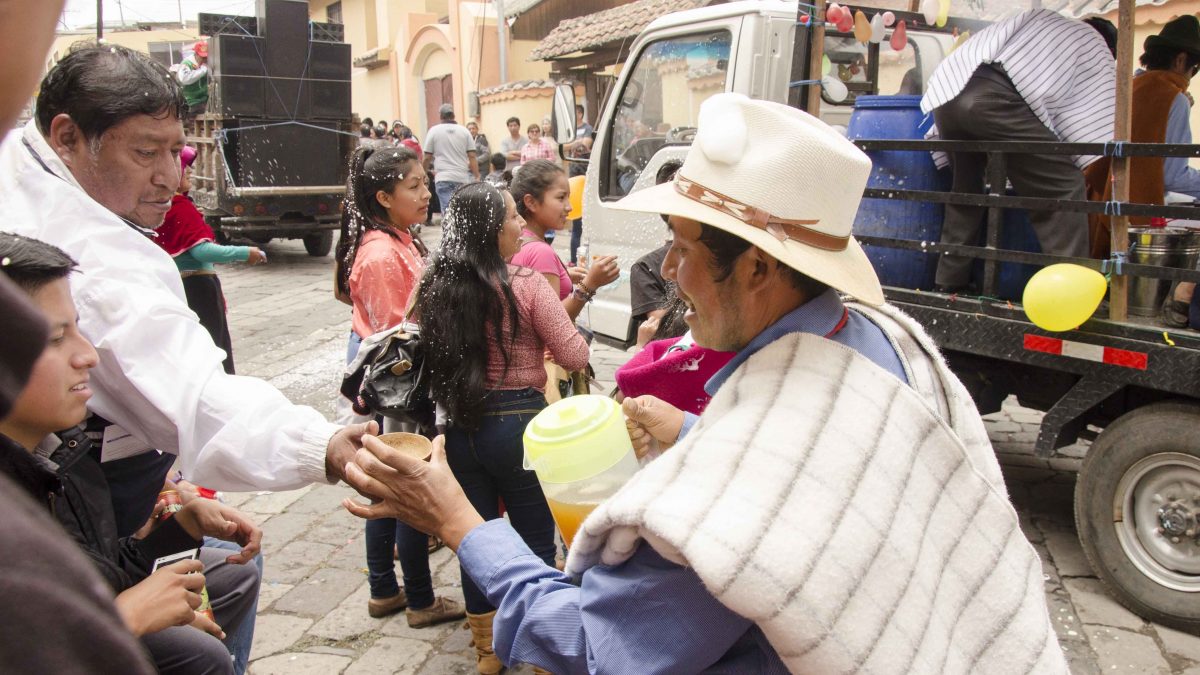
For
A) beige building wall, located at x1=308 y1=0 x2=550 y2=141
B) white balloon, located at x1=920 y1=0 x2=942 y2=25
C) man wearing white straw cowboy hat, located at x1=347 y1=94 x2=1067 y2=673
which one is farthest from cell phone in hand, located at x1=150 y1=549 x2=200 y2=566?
beige building wall, located at x1=308 y1=0 x2=550 y2=141

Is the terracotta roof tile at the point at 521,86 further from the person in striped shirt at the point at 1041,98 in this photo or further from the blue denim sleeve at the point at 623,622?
the blue denim sleeve at the point at 623,622

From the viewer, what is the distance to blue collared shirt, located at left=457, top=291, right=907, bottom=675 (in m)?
1.30

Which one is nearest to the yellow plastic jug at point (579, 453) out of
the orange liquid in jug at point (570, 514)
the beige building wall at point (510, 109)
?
the orange liquid in jug at point (570, 514)

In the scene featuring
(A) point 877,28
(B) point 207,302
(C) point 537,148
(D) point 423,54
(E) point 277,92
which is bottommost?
(B) point 207,302

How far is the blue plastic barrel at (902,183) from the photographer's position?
4.01 meters

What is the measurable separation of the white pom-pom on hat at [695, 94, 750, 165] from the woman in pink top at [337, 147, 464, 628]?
226cm

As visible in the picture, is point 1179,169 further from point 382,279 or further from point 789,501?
point 789,501

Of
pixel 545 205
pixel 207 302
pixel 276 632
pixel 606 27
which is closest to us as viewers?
pixel 276 632

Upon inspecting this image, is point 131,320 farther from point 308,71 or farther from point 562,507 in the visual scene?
point 308,71

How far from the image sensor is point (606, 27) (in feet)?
49.1

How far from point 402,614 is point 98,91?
239cm

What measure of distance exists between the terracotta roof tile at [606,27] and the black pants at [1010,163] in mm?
9391

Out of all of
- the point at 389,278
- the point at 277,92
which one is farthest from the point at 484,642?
the point at 277,92

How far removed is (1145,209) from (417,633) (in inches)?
121
